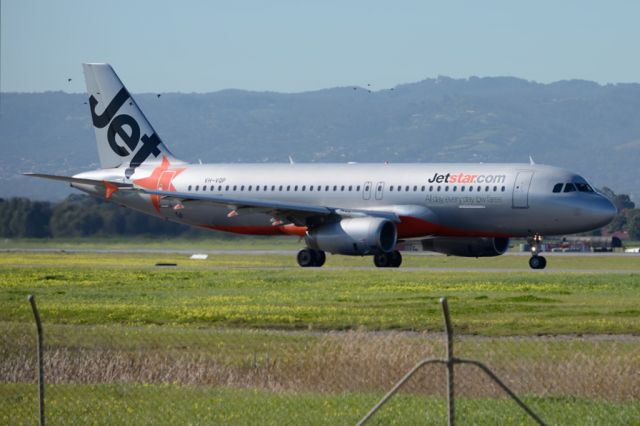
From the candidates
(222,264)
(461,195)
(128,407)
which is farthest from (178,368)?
(222,264)

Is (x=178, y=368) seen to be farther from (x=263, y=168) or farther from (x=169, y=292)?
(x=263, y=168)

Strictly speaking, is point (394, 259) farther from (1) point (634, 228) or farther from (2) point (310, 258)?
(1) point (634, 228)

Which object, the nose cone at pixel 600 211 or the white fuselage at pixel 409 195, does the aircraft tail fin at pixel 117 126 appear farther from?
the nose cone at pixel 600 211

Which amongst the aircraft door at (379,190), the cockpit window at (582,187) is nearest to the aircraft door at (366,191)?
the aircraft door at (379,190)

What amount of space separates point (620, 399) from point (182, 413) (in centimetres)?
647

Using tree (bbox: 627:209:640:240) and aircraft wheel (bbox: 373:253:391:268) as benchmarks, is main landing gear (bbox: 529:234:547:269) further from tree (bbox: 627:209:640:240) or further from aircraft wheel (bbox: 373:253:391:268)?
tree (bbox: 627:209:640:240)

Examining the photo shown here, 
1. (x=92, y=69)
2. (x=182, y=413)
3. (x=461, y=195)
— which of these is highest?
(x=92, y=69)

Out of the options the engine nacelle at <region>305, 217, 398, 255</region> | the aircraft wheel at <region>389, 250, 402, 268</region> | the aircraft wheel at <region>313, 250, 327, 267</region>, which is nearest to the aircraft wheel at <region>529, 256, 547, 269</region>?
the aircraft wheel at <region>389, 250, 402, 268</region>

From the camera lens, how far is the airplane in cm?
5509

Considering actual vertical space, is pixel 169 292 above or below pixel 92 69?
below

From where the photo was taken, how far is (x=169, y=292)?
145 feet

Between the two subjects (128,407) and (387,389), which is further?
(387,389)

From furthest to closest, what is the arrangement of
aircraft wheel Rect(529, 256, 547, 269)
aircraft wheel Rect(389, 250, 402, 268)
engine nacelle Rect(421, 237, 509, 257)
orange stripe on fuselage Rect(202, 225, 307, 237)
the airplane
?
orange stripe on fuselage Rect(202, 225, 307, 237), engine nacelle Rect(421, 237, 509, 257), aircraft wheel Rect(389, 250, 402, 268), aircraft wheel Rect(529, 256, 547, 269), the airplane

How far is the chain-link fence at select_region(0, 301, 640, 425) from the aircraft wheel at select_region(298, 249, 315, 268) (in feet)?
97.3
